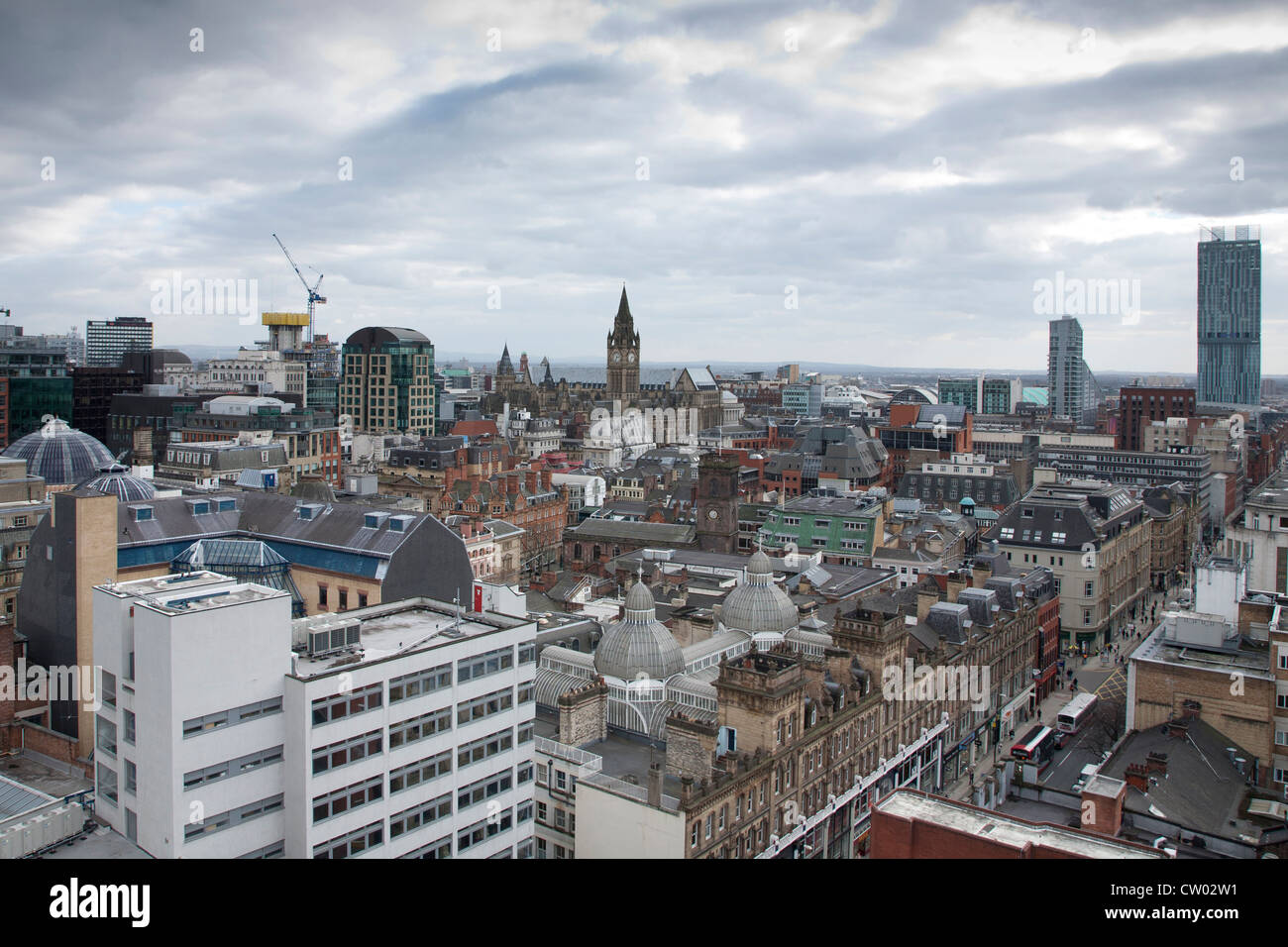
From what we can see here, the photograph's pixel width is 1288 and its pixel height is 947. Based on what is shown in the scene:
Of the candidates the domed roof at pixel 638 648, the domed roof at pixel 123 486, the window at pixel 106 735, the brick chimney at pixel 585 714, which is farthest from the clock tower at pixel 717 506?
the window at pixel 106 735

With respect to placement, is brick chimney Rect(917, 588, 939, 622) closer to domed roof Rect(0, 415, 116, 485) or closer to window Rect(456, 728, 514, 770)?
window Rect(456, 728, 514, 770)

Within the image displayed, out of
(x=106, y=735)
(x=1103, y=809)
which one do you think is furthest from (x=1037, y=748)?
(x=106, y=735)

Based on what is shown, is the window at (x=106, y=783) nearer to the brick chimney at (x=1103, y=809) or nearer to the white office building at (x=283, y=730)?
the white office building at (x=283, y=730)

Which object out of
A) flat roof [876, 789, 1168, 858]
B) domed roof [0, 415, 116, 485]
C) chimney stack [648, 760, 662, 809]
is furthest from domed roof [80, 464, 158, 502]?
flat roof [876, 789, 1168, 858]

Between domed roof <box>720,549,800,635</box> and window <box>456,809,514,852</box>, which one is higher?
domed roof <box>720,549,800,635</box>

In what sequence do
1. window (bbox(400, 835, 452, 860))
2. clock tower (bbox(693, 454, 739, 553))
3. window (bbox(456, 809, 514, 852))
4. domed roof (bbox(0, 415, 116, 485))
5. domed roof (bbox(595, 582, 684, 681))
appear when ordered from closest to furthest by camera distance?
window (bbox(400, 835, 452, 860)) → window (bbox(456, 809, 514, 852)) → domed roof (bbox(595, 582, 684, 681)) → domed roof (bbox(0, 415, 116, 485)) → clock tower (bbox(693, 454, 739, 553))

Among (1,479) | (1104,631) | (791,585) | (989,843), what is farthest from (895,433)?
(989,843)
